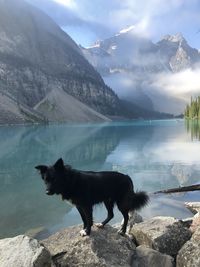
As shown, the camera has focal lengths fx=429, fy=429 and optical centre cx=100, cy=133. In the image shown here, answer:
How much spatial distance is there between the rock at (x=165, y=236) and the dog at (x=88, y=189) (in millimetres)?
700

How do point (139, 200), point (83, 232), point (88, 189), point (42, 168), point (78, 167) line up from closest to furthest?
1. point (42, 168)
2. point (88, 189)
3. point (83, 232)
4. point (139, 200)
5. point (78, 167)

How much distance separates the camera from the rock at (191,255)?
11141 mm

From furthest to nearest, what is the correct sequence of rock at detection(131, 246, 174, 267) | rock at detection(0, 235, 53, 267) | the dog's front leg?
the dog's front leg → rock at detection(131, 246, 174, 267) → rock at detection(0, 235, 53, 267)

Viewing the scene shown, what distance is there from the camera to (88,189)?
40.5 ft

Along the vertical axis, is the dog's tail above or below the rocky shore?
above

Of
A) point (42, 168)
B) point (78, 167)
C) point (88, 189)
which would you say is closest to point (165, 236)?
point (88, 189)

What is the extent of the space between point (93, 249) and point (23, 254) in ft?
6.93

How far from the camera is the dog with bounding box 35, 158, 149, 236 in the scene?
1139cm

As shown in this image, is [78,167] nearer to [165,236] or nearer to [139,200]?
[139,200]

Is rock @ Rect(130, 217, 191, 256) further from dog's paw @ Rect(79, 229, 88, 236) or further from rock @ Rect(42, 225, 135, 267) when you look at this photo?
dog's paw @ Rect(79, 229, 88, 236)

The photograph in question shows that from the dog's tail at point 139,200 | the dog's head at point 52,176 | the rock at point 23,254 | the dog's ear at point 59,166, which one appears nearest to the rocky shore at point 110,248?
the rock at point 23,254

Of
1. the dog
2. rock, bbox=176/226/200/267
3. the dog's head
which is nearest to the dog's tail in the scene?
the dog

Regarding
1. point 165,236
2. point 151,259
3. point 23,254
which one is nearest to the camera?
point 23,254

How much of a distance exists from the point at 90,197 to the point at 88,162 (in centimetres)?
5044
